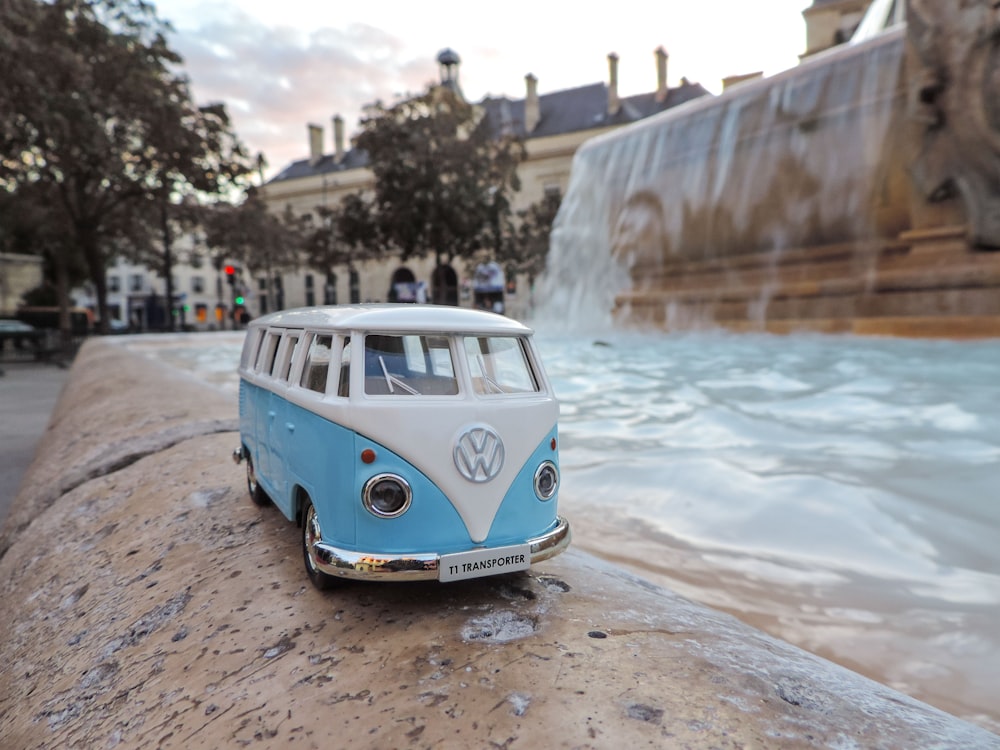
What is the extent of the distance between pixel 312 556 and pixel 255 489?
936mm

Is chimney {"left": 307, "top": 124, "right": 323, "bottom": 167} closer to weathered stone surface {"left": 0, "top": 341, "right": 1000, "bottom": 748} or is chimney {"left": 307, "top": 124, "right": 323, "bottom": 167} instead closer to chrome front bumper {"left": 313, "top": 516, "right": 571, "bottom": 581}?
weathered stone surface {"left": 0, "top": 341, "right": 1000, "bottom": 748}

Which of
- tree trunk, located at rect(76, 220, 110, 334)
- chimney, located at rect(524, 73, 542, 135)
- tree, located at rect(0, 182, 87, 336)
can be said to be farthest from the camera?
chimney, located at rect(524, 73, 542, 135)

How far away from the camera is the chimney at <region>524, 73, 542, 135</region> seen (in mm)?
59125

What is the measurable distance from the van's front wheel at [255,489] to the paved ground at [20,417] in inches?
121

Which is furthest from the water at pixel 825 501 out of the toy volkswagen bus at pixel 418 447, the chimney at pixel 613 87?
the chimney at pixel 613 87

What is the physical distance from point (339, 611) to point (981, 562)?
136 inches

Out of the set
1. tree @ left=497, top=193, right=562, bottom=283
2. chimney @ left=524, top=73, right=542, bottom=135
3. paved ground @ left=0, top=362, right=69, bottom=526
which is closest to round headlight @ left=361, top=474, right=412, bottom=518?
paved ground @ left=0, top=362, right=69, bottom=526

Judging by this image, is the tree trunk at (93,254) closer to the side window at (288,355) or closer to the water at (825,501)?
the water at (825,501)

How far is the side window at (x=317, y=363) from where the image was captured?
2154 millimetres

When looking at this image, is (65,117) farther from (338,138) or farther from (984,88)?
(338,138)

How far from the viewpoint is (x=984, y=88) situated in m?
10.6

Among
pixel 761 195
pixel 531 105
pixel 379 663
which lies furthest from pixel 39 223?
pixel 531 105

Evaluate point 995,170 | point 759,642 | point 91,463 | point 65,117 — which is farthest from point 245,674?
point 65,117

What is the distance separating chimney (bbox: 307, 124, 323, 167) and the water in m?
70.4
